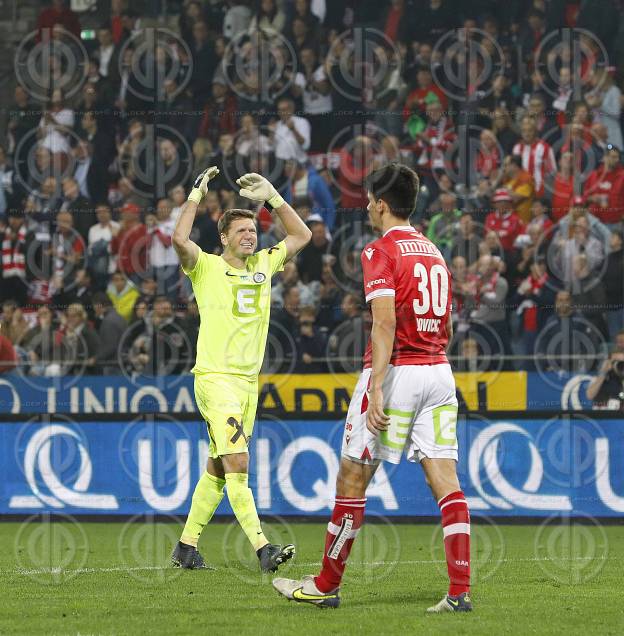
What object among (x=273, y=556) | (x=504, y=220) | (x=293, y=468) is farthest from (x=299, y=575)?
(x=504, y=220)

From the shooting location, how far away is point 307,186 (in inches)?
563

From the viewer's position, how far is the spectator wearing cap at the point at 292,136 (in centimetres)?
1449

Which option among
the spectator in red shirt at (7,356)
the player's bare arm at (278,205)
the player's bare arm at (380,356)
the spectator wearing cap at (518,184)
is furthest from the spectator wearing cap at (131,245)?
the player's bare arm at (380,356)

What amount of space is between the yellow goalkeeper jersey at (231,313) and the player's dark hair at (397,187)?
6.67 ft

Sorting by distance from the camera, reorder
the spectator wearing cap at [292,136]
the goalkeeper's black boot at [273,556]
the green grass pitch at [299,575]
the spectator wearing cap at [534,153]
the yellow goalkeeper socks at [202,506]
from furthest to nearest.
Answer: the spectator wearing cap at [292,136] → the spectator wearing cap at [534,153] → the yellow goalkeeper socks at [202,506] → the goalkeeper's black boot at [273,556] → the green grass pitch at [299,575]

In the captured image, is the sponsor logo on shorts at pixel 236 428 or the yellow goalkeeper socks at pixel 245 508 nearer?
the yellow goalkeeper socks at pixel 245 508

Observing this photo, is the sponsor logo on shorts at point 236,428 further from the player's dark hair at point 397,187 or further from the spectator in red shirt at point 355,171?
the spectator in red shirt at point 355,171

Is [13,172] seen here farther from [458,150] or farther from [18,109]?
[458,150]

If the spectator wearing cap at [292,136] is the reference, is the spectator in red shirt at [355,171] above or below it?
below

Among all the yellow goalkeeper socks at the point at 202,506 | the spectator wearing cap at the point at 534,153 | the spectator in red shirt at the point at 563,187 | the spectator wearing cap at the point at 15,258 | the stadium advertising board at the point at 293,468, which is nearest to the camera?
the yellow goalkeeper socks at the point at 202,506

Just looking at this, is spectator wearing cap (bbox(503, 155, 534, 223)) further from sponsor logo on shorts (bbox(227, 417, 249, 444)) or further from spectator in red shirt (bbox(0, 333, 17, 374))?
sponsor logo on shorts (bbox(227, 417, 249, 444))

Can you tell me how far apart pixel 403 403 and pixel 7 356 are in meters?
8.30

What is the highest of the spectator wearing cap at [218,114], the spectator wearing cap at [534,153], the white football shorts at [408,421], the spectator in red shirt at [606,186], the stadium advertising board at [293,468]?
the spectator wearing cap at [218,114]

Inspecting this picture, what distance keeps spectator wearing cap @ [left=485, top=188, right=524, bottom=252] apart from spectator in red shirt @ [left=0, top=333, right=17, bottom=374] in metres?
5.21
